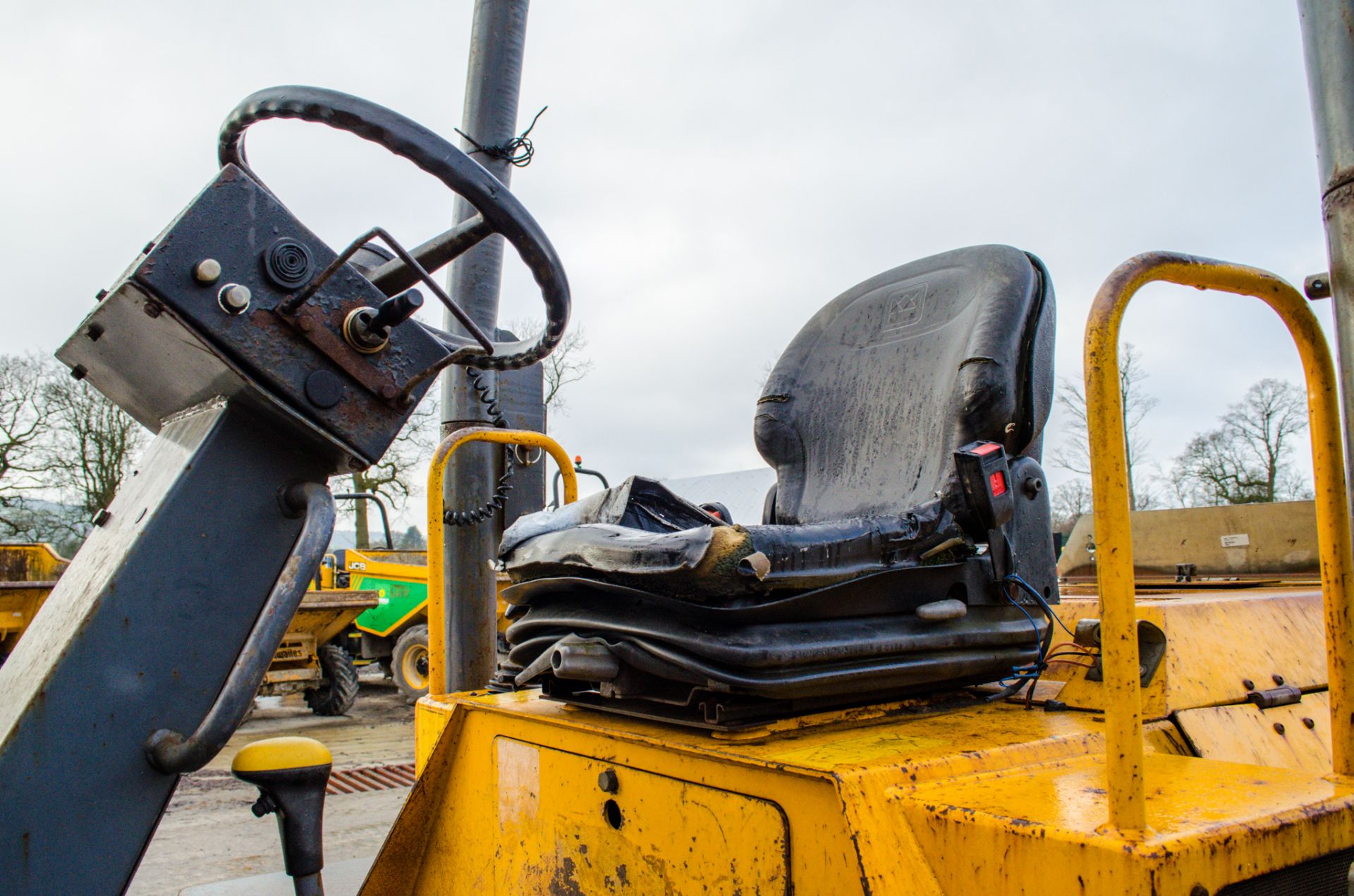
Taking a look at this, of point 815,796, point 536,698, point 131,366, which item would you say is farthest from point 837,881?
point 131,366

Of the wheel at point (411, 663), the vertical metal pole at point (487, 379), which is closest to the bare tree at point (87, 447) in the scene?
the wheel at point (411, 663)

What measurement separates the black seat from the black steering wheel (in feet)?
1.31

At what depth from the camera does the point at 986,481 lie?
1.74 m

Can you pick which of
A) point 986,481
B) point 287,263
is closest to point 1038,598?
point 986,481

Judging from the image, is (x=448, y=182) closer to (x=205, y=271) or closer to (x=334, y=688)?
(x=205, y=271)

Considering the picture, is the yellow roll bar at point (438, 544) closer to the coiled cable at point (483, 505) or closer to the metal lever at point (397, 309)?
the coiled cable at point (483, 505)

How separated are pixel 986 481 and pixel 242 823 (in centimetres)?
499

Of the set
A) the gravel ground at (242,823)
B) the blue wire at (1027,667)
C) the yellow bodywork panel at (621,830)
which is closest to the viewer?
the yellow bodywork panel at (621,830)

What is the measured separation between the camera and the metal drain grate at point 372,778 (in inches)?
230

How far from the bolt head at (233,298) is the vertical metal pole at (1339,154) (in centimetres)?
148

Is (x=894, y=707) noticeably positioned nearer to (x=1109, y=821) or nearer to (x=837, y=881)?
(x=837, y=881)

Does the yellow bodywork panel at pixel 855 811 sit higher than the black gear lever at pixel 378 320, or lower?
lower

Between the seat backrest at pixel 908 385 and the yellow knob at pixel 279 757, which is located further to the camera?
the seat backrest at pixel 908 385

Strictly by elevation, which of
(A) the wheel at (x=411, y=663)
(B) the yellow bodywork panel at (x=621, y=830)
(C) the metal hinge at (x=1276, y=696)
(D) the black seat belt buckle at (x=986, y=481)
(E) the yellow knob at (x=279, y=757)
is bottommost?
(A) the wheel at (x=411, y=663)
